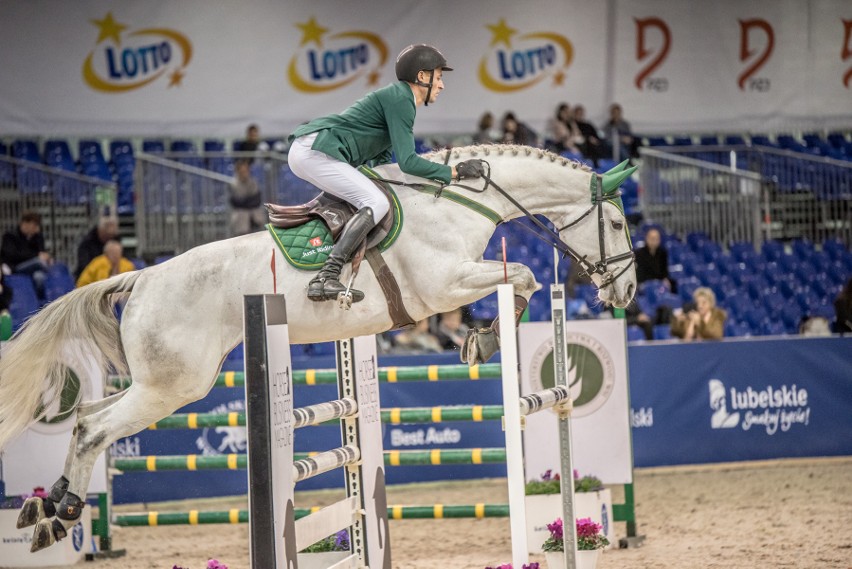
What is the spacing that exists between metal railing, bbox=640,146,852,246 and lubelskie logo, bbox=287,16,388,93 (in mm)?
3595

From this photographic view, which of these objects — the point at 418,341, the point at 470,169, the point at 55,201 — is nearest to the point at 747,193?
the point at 418,341

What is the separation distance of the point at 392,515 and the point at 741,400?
3.97 meters

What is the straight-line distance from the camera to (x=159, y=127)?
13.0 m

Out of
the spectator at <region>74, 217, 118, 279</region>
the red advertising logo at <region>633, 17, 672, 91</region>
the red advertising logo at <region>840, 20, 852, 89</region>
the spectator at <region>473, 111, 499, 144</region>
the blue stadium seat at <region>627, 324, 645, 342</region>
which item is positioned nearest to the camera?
the blue stadium seat at <region>627, 324, 645, 342</region>

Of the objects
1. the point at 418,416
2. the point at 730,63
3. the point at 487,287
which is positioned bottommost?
the point at 418,416

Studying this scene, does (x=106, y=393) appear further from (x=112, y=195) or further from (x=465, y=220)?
(x=112, y=195)

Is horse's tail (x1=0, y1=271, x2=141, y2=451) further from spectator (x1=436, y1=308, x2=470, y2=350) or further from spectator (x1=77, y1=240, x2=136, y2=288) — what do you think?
spectator (x1=436, y1=308, x2=470, y2=350)

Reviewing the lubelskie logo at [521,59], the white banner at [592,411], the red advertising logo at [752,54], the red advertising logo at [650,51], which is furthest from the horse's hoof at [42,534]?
the red advertising logo at [752,54]

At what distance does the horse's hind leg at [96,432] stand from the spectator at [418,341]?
186 inches

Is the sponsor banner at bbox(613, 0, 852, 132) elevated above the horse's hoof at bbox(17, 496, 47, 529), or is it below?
above

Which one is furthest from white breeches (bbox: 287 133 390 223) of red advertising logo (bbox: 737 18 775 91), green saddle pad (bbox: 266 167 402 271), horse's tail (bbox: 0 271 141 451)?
red advertising logo (bbox: 737 18 775 91)

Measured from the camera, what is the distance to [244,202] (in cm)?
1126

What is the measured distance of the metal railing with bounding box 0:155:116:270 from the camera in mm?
11609

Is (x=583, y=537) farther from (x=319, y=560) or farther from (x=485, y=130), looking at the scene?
(x=485, y=130)
